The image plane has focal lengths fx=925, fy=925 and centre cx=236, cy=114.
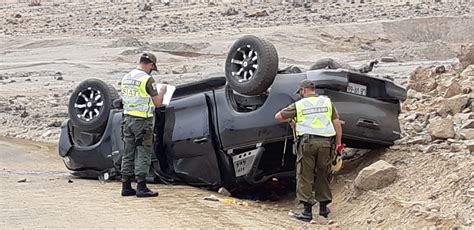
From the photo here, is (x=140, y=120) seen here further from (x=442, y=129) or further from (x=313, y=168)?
(x=442, y=129)

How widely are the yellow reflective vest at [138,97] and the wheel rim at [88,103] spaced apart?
1.25 meters

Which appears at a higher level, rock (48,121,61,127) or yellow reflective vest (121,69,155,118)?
yellow reflective vest (121,69,155,118)

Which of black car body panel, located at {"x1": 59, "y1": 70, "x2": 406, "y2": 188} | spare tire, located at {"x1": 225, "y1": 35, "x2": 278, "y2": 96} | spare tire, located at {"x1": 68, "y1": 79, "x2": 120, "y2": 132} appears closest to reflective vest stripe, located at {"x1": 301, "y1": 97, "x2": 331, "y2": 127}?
black car body panel, located at {"x1": 59, "y1": 70, "x2": 406, "y2": 188}

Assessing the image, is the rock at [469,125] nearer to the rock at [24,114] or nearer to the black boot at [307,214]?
the black boot at [307,214]

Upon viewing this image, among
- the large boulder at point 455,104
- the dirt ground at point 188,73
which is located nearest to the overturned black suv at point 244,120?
the dirt ground at point 188,73

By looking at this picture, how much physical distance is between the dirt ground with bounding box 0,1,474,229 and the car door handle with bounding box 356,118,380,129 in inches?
17.1

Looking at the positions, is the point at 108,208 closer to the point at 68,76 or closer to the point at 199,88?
the point at 199,88

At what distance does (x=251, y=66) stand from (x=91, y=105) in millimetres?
2469

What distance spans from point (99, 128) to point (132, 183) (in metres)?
0.75

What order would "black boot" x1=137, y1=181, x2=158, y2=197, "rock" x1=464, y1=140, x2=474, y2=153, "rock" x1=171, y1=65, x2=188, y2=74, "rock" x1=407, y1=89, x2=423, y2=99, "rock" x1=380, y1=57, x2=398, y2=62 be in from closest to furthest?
"rock" x1=464, y1=140, x2=474, y2=153 → "black boot" x1=137, y1=181, x2=158, y2=197 → "rock" x1=407, y1=89, x2=423, y2=99 → "rock" x1=171, y1=65, x2=188, y2=74 → "rock" x1=380, y1=57, x2=398, y2=62

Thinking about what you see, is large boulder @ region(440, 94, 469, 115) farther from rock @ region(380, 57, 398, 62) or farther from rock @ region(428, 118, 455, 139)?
rock @ region(380, 57, 398, 62)

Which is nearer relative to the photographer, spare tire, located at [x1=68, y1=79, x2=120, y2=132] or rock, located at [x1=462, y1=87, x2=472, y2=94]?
spare tire, located at [x1=68, y1=79, x2=120, y2=132]

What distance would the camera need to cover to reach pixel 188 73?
26547 millimetres

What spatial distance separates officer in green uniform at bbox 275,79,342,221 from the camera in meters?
8.40
